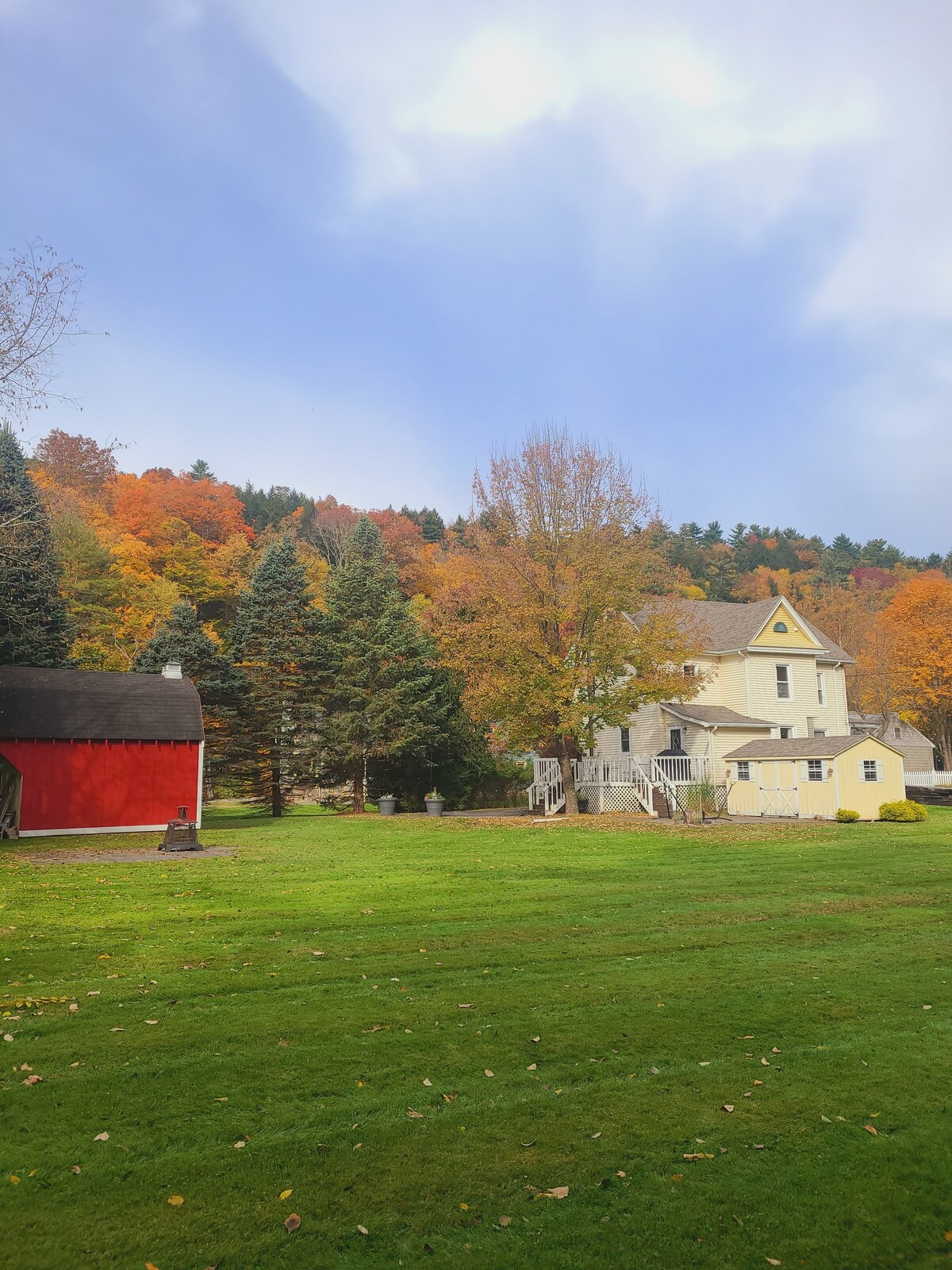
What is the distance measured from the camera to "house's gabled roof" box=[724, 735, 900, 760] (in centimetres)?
2550

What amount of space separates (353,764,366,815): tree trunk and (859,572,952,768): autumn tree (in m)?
27.7

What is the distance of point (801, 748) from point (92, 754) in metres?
21.3

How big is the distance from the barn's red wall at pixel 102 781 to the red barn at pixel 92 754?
0.02m

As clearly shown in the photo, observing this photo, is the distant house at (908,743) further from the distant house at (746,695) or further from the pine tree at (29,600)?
the pine tree at (29,600)

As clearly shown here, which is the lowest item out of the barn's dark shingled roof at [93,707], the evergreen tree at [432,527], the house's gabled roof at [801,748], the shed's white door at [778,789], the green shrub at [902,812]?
the green shrub at [902,812]

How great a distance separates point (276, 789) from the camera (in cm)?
3228

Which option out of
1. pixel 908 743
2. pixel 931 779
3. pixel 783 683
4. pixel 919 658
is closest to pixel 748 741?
pixel 783 683

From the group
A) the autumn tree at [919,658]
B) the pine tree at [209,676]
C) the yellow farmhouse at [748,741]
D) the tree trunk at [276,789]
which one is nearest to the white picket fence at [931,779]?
the autumn tree at [919,658]

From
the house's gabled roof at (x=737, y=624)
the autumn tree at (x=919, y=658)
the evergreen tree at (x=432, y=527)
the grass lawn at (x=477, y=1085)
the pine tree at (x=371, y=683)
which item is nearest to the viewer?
the grass lawn at (x=477, y=1085)

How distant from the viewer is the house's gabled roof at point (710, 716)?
101ft

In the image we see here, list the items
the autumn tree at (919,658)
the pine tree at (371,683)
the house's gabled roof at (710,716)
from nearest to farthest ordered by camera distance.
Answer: the house's gabled roof at (710,716) → the pine tree at (371,683) → the autumn tree at (919,658)

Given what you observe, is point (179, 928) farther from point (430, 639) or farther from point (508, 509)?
point (430, 639)

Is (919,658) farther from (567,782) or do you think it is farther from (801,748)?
(567,782)

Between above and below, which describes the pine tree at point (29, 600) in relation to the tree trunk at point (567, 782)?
above
